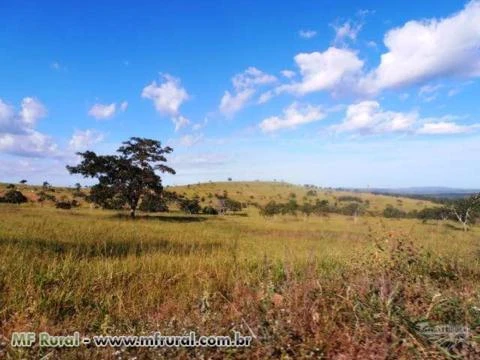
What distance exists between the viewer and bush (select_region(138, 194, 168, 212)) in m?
46.8

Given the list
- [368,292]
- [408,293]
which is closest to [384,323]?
[368,292]

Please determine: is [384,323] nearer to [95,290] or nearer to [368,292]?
[368,292]

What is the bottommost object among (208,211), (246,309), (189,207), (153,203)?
(208,211)

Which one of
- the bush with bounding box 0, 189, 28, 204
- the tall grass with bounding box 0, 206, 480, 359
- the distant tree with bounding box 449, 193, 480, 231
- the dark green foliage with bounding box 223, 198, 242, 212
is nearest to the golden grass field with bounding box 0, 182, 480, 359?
the tall grass with bounding box 0, 206, 480, 359

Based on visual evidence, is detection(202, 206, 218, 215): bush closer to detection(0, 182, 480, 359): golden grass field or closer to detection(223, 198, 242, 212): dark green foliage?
detection(223, 198, 242, 212): dark green foliage

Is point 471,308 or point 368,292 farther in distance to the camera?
point 368,292

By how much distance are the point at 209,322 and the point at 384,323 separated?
1714 mm

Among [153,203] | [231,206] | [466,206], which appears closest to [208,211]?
[231,206]

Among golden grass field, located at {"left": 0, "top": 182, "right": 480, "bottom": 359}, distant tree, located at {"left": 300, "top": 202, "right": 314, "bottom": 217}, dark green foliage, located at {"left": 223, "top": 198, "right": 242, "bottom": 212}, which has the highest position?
golden grass field, located at {"left": 0, "top": 182, "right": 480, "bottom": 359}

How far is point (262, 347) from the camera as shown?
3.70 m

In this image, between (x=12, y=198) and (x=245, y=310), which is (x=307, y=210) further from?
(x=245, y=310)

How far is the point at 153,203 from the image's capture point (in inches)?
2052

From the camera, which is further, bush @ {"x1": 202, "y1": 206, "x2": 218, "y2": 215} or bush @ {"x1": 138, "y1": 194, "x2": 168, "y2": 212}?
bush @ {"x1": 202, "y1": 206, "x2": 218, "y2": 215}

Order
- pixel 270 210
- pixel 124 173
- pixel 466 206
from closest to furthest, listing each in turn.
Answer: pixel 466 206 < pixel 124 173 < pixel 270 210
